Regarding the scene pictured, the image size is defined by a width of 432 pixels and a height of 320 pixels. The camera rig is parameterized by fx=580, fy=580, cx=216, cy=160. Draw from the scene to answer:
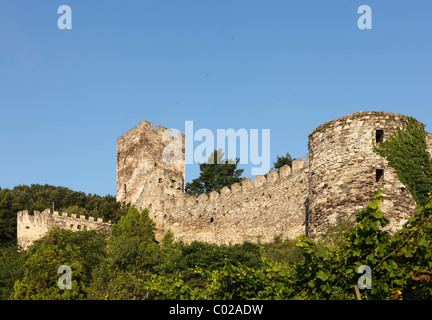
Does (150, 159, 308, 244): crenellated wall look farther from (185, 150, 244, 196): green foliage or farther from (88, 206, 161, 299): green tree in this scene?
(185, 150, 244, 196): green foliage

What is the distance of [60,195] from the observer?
66.6 metres

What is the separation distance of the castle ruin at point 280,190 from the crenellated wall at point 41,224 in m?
0.14

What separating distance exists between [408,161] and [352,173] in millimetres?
1380

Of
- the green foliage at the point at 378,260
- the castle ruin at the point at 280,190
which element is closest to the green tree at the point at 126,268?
the castle ruin at the point at 280,190

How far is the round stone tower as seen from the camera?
13461 millimetres

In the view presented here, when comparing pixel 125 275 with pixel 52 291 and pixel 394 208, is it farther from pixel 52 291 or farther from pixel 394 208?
pixel 394 208

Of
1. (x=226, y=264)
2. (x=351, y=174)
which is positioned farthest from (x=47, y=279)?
(x=351, y=174)

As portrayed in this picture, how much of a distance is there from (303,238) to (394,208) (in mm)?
4545

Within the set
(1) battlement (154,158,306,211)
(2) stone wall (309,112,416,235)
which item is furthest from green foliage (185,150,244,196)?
(2) stone wall (309,112,416,235)

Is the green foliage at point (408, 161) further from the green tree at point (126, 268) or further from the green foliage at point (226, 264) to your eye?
the green tree at point (126, 268)

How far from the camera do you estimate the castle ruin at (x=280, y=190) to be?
44.9 feet

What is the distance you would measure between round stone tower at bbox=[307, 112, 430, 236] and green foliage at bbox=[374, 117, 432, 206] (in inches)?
5.7

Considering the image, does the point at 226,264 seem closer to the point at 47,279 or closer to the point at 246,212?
the point at 47,279
